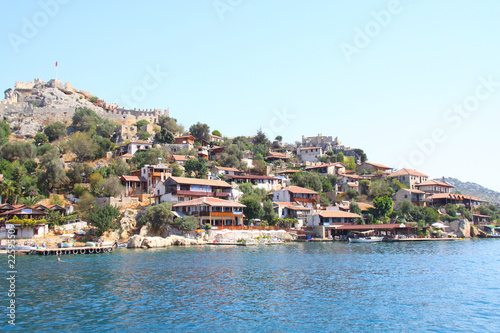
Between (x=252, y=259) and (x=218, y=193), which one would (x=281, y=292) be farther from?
(x=218, y=193)

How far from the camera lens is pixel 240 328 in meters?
17.2

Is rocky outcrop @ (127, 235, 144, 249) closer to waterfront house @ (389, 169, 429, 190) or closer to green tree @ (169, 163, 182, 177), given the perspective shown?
green tree @ (169, 163, 182, 177)

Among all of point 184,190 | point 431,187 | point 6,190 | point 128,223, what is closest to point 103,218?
point 128,223

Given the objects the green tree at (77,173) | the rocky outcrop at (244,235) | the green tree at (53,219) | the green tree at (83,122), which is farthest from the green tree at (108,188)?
the green tree at (83,122)

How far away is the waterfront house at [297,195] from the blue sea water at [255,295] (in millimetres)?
31085

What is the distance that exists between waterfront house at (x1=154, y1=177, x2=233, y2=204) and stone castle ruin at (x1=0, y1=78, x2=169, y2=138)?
4470 centimetres

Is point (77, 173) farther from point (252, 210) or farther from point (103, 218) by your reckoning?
point (252, 210)

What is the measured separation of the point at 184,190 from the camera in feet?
199

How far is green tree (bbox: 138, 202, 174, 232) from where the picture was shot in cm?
5131

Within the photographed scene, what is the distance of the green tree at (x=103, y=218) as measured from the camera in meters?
48.6

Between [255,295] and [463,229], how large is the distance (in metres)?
59.2

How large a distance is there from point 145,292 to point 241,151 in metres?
66.3

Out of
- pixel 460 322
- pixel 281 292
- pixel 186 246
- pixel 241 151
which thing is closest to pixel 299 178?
pixel 241 151

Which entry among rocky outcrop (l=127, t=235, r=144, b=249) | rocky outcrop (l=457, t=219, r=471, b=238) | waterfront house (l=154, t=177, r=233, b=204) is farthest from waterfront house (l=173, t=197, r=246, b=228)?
rocky outcrop (l=457, t=219, r=471, b=238)
